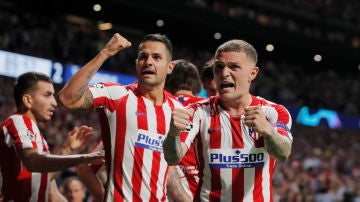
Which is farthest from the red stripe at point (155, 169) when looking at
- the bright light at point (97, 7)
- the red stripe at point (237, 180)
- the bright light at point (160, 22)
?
the bright light at point (160, 22)

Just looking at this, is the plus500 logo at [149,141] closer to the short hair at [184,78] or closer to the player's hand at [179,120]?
the player's hand at [179,120]

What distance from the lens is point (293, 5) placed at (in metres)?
28.5

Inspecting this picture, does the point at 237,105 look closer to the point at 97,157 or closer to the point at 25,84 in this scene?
the point at 97,157

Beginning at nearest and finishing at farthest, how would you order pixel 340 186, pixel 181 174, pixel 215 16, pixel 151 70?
pixel 151 70 < pixel 181 174 < pixel 340 186 < pixel 215 16

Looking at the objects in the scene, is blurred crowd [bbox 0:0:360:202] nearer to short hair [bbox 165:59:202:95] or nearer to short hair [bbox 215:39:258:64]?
short hair [bbox 165:59:202:95]

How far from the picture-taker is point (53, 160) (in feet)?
14.1

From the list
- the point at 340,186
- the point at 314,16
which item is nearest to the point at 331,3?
the point at 314,16

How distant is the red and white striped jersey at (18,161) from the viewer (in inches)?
175

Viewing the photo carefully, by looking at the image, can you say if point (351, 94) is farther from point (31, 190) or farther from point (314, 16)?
point (31, 190)

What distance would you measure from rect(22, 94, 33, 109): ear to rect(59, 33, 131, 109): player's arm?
2.94 ft

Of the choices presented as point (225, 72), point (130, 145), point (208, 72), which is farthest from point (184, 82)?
point (225, 72)

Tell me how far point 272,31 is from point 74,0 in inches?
370

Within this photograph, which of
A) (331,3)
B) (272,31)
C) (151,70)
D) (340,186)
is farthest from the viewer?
(331,3)

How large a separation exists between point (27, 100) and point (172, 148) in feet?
5.64
